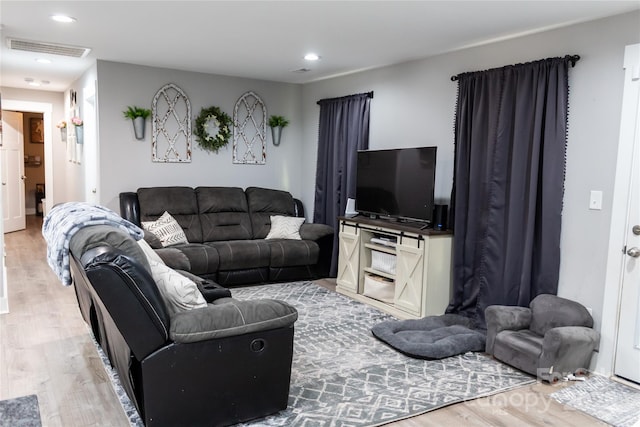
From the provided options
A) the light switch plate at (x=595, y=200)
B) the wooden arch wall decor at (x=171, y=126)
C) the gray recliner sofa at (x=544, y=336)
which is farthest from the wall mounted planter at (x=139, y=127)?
the light switch plate at (x=595, y=200)

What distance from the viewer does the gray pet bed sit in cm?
347

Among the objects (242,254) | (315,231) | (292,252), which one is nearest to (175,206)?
(242,254)

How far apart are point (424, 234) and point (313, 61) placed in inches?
86.1

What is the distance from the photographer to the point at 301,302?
4758mm

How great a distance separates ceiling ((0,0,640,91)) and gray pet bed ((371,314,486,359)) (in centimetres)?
225

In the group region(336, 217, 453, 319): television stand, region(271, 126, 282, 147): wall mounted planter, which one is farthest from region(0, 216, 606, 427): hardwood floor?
region(271, 126, 282, 147): wall mounted planter

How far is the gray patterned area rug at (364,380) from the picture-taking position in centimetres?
266

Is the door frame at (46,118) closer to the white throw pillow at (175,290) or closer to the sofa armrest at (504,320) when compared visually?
the white throw pillow at (175,290)

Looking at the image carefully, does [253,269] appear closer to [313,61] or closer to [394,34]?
[313,61]

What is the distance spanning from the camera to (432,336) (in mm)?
3723

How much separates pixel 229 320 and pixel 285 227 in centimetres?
347

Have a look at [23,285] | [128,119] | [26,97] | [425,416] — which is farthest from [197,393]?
[26,97]

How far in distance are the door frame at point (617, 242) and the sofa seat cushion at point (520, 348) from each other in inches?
16.0

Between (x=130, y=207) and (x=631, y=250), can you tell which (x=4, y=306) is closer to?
(x=130, y=207)
